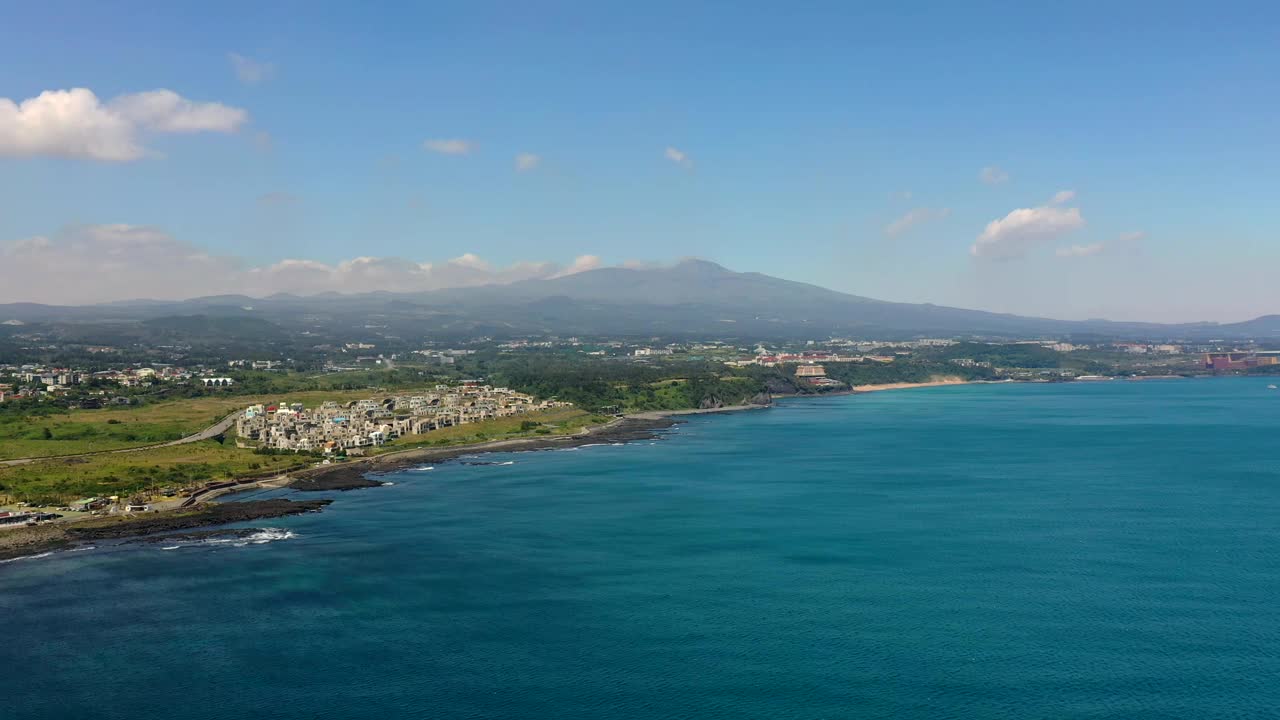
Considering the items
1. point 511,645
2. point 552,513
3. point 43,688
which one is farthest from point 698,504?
point 43,688

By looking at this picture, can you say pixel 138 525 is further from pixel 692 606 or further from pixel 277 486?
pixel 692 606

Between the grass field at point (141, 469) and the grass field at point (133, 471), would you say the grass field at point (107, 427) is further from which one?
the grass field at point (133, 471)

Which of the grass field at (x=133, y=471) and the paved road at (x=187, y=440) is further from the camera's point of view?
the paved road at (x=187, y=440)

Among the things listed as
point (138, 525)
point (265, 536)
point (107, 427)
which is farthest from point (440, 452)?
point (265, 536)

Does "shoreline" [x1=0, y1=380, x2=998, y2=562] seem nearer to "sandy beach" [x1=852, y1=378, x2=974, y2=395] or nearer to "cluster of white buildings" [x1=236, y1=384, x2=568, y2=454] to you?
"cluster of white buildings" [x1=236, y1=384, x2=568, y2=454]

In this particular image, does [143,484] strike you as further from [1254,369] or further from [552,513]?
[1254,369]

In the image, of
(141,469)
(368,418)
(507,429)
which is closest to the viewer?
(141,469)

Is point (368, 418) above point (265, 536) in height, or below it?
above

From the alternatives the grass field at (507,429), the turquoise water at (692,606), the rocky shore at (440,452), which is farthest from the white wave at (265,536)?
the grass field at (507,429)
